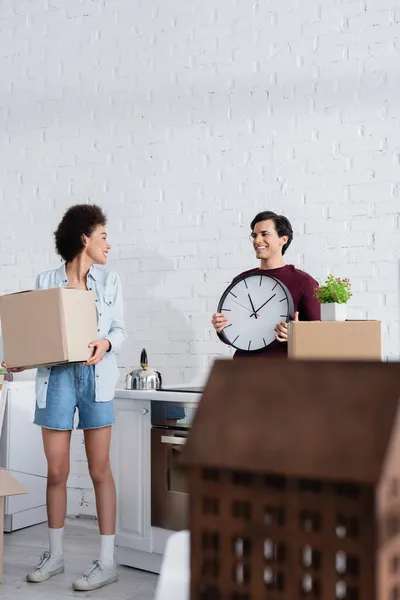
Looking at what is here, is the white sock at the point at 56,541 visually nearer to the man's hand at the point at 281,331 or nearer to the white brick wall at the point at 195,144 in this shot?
the white brick wall at the point at 195,144

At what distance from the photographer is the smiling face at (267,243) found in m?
2.90

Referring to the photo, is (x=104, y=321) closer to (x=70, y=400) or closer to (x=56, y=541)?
(x=70, y=400)

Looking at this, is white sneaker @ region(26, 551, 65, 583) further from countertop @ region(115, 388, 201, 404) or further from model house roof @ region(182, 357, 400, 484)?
model house roof @ region(182, 357, 400, 484)

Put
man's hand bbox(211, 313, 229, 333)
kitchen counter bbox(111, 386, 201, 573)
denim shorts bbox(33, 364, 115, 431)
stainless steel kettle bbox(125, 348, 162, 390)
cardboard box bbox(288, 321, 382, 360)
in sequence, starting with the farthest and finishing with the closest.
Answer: stainless steel kettle bbox(125, 348, 162, 390) < kitchen counter bbox(111, 386, 201, 573) < denim shorts bbox(33, 364, 115, 431) < man's hand bbox(211, 313, 229, 333) < cardboard box bbox(288, 321, 382, 360)

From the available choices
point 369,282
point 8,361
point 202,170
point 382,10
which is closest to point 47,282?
point 8,361

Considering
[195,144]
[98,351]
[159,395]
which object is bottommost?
[159,395]

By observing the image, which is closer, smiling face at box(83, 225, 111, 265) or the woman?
the woman

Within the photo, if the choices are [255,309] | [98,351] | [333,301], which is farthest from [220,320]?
[333,301]

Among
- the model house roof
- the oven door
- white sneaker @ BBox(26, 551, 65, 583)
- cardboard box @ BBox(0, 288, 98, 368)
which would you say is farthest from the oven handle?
the model house roof

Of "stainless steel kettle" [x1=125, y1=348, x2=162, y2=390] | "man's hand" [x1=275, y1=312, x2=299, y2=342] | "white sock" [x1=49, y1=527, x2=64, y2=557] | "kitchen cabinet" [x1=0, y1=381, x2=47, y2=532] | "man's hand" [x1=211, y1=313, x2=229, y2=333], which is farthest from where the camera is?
"kitchen cabinet" [x1=0, y1=381, x2=47, y2=532]

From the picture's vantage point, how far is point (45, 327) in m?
2.64

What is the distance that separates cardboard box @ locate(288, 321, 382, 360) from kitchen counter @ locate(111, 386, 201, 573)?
149cm

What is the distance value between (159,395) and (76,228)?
2.57 ft

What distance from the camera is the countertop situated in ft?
9.72
